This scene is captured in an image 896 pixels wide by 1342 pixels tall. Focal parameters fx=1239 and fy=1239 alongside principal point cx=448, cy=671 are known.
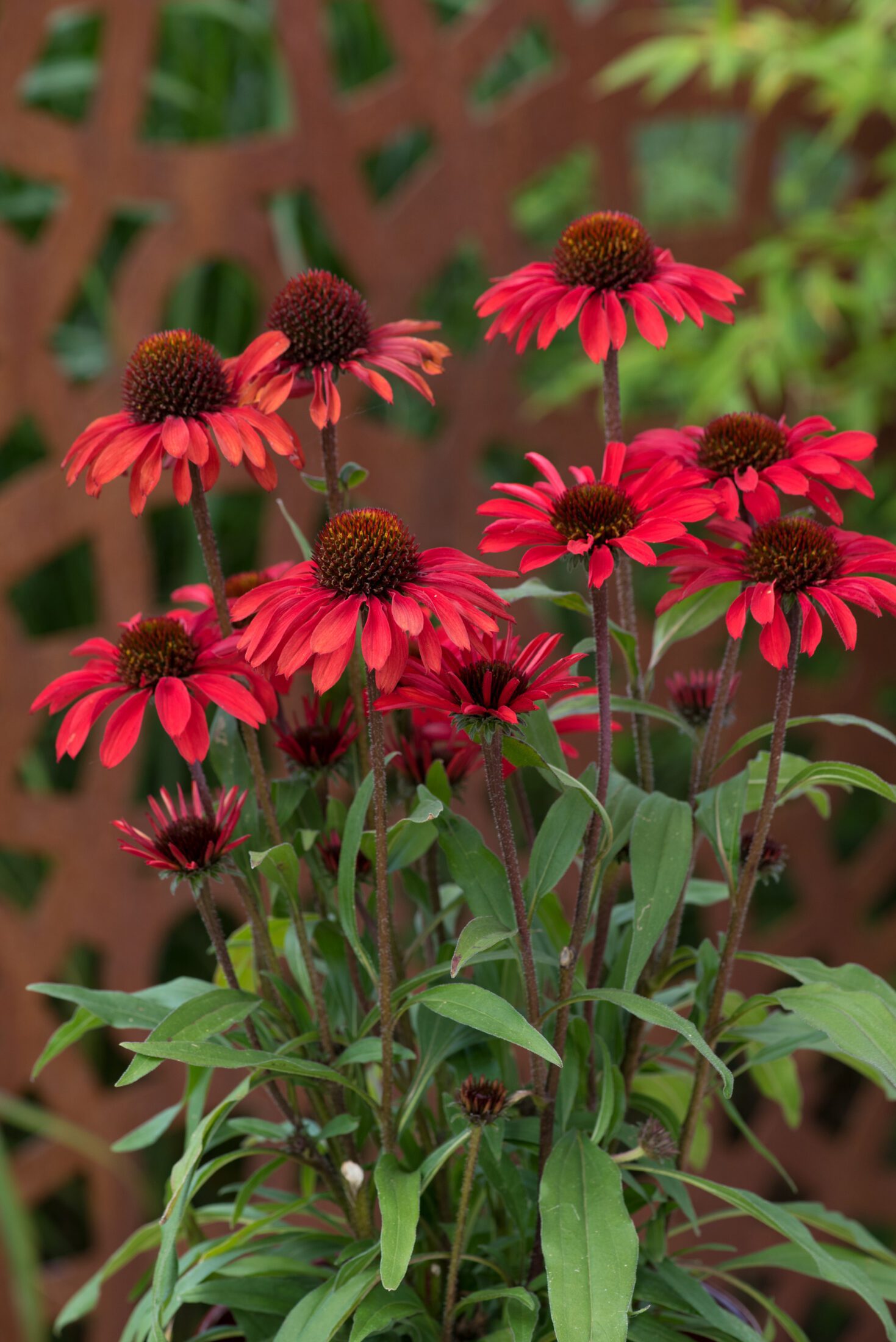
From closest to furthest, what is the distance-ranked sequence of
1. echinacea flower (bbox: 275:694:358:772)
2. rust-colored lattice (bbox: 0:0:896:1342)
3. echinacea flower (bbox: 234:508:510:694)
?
echinacea flower (bbox: 234:508:510:694), echinacea flower (bbox: 275:694:358:772), rust-colored lattice (bbox: 0:0:896:1342)

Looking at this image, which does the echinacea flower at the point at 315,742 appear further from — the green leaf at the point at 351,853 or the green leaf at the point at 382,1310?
the green leaf at the point at 382,1310

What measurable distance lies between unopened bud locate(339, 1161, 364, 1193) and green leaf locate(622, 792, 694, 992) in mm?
112

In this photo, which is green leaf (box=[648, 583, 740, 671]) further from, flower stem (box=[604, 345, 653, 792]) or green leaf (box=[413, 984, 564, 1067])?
green leaf (box=[413, 984, 564, 1067])

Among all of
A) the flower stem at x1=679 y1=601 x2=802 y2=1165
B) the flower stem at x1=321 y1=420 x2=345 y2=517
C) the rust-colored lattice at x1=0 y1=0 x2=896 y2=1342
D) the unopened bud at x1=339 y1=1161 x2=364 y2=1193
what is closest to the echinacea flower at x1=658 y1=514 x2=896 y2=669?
the flower stem at x1=679 y1=601 x2=802 y2=1165

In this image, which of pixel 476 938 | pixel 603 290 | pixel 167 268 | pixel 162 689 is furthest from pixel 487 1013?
pixel 167 268

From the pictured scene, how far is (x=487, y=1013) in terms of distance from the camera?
1.09 ft

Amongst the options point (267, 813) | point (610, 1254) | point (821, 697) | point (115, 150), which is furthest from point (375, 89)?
point (610, 1254)

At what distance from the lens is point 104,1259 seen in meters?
0.91

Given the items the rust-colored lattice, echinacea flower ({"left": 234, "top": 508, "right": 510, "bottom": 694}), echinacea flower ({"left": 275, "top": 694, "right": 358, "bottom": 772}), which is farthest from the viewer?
the rust-colored lattice

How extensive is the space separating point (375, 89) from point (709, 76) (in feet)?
0.92

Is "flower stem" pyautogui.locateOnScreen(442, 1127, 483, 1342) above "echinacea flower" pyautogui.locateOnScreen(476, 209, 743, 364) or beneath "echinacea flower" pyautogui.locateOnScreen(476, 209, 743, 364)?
beneath

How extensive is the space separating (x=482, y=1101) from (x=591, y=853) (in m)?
0.08

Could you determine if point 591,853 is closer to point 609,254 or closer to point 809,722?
point 809,722

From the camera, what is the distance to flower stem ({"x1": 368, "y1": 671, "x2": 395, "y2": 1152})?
327mm
